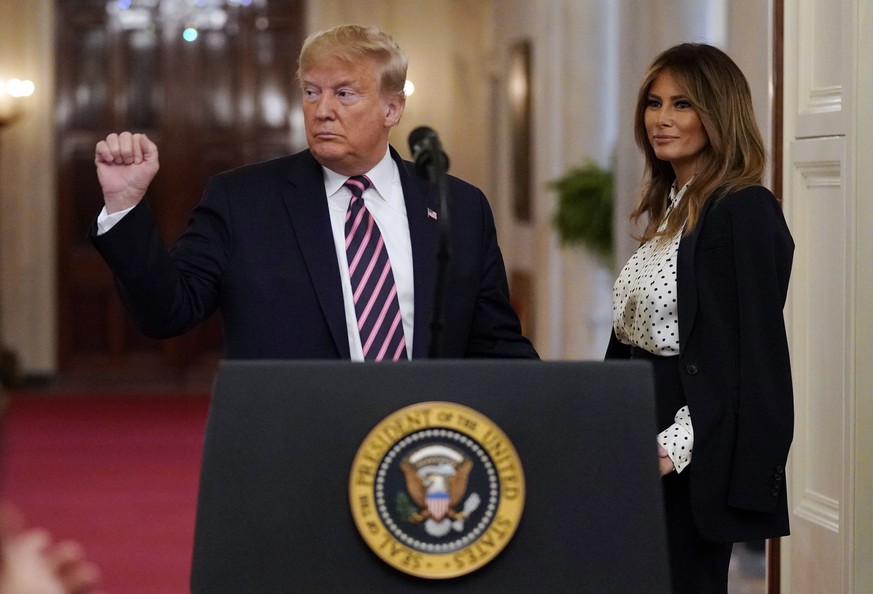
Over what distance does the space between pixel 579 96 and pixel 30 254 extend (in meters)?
6.16

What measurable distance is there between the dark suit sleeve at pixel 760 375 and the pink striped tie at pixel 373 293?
70 centimetres

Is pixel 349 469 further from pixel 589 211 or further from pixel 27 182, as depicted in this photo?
pixel 27 182

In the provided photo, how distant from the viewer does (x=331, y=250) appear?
2.50 metres

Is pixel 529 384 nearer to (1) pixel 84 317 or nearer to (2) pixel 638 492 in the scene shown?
(2) pixel 638 492

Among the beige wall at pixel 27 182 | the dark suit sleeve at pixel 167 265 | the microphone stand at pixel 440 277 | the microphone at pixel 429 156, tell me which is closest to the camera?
the microphone stand at pixel 440 277

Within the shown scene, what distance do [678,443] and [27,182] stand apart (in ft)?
38.0

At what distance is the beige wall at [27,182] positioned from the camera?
42.7 ft

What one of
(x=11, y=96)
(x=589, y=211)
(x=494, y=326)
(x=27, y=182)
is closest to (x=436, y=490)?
(x=494, y=326)

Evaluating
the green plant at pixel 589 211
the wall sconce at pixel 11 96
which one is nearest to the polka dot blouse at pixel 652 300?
the green plant at pixel 589 211

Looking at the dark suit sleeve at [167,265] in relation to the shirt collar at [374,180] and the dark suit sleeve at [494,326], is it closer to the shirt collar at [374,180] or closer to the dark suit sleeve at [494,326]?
the shirt collar at [374,180]

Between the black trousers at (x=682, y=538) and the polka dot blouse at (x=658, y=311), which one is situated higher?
the polka dot blouse at (x=658, y=311)

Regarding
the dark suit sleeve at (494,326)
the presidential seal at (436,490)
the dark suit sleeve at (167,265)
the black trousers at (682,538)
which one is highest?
the dark suit sleeve at (167,265)

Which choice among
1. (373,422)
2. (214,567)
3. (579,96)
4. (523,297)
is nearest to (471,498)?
(373,422)

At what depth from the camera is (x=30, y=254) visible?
1312cm
